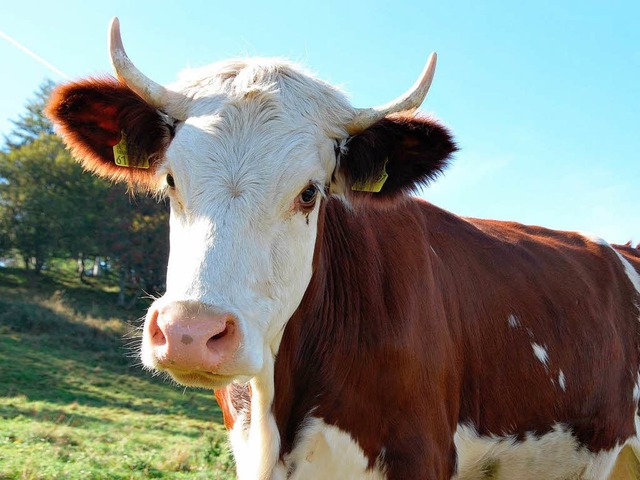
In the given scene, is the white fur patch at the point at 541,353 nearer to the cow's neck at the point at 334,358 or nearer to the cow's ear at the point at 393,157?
the cow's neck at the point at 334,358

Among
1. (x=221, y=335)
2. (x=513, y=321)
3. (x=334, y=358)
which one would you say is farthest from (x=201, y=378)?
(x=513, y=321)

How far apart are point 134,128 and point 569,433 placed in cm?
365

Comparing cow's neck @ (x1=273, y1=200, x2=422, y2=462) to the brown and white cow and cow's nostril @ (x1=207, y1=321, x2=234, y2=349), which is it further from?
cow's nostril @ (x1=207, y1=321, x2=234, y2=349)

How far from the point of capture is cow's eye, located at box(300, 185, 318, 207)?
2977mm

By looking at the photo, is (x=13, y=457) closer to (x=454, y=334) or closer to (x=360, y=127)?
(x=454, y=334)

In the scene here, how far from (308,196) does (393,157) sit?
725 mm

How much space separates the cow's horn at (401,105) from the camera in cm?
316

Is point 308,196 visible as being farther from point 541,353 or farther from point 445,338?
point 541,353

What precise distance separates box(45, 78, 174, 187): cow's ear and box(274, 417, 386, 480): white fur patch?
5.49 feet

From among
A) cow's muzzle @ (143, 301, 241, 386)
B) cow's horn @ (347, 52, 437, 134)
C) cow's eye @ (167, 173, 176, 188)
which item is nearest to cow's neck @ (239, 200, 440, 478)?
cow's horn @ (347, 52, 437, 134)

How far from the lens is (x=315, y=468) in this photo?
3.27 m

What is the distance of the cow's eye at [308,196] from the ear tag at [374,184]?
0.47 metres

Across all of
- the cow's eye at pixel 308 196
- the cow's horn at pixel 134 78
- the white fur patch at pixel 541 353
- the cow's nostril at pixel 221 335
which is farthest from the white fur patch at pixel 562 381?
the cow's horn at pixel 134 78

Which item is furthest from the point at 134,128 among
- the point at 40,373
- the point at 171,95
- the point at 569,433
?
the point at 40,373
